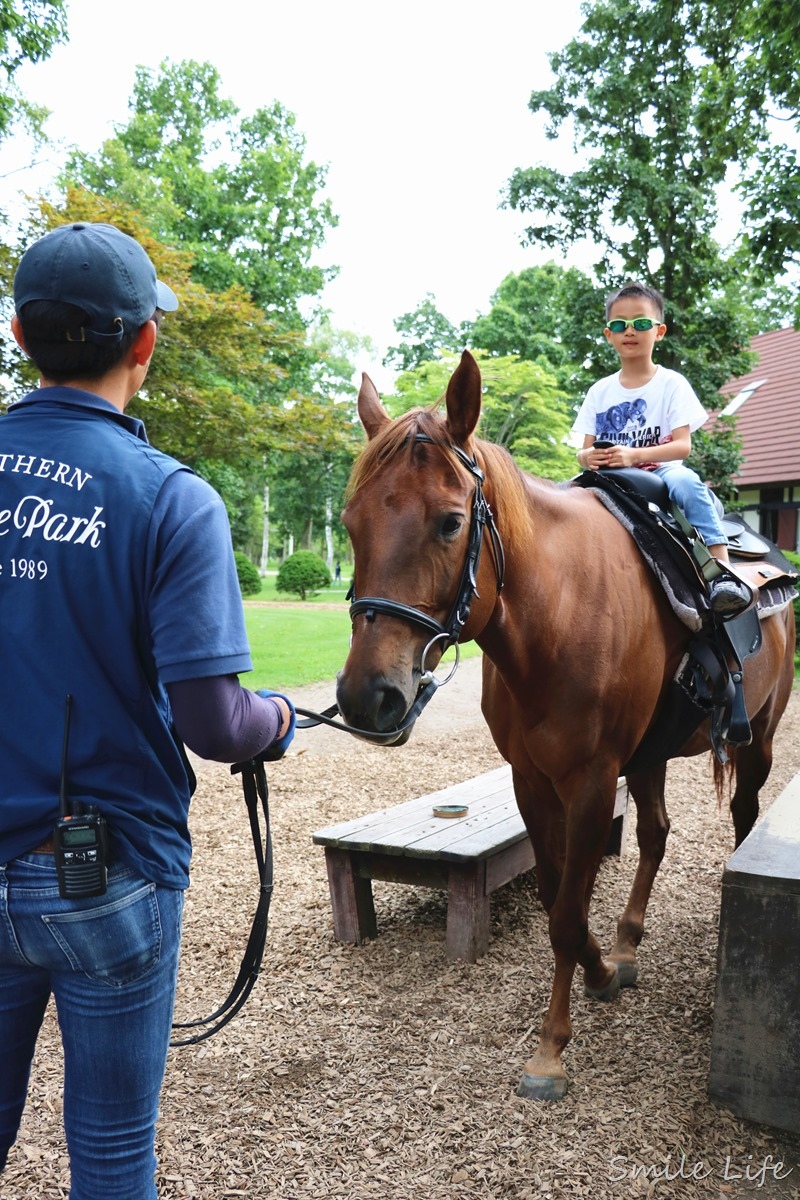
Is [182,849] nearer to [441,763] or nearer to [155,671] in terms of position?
[155,671]

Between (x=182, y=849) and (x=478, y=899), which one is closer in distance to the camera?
(x=182, y=849)

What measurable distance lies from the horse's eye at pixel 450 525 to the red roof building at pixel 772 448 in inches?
630

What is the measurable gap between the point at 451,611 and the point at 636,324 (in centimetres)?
192

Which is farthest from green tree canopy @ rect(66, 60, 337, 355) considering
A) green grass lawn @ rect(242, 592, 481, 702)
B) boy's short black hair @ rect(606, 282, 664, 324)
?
boy's short black hair @ rect(606, 282, 664, 324)

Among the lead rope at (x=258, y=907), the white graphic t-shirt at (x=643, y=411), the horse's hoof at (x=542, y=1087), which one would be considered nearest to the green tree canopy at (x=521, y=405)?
the white graphic t-shirt at (x=643, y=411)

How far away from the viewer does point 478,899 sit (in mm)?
3656

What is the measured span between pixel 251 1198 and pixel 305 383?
3167 cm

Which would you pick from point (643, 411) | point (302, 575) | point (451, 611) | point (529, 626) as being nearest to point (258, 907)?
point (451, 611)

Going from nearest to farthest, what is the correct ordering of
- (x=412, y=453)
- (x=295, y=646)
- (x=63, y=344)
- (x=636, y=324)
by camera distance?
(x=63, y=344)
(x=412, y=453)
(x=636, y=324)
(x=295, y=646)

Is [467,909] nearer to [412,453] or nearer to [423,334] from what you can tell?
[412,453]

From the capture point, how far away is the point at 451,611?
87.5 inches

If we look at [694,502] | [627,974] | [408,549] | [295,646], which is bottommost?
[627,974]

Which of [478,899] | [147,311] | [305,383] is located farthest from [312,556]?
[147,311]

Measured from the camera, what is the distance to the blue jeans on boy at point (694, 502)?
3.35 m
